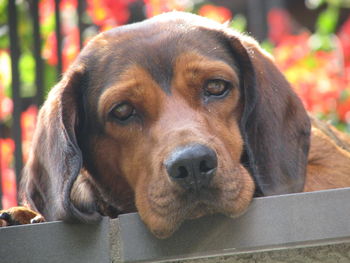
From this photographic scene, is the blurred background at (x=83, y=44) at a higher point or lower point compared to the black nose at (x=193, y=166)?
lower

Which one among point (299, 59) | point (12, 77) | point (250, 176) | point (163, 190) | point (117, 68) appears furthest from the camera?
point (299, 59)

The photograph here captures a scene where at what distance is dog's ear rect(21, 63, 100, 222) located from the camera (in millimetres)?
3367

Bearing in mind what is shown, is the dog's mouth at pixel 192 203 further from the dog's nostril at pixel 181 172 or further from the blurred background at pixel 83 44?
the blurred background at pixel 83 44

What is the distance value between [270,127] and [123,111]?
26.4 inches

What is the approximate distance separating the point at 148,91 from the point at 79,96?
47cm

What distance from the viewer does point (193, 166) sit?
121 inches

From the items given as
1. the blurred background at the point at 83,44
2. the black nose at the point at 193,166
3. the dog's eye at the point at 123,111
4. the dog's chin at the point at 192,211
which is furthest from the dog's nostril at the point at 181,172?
the blurred background at the point at 83,44

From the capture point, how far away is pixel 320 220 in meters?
2.80

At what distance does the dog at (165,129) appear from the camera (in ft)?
10.6

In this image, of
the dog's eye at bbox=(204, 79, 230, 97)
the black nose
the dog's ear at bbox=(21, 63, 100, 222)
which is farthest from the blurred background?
the black nose

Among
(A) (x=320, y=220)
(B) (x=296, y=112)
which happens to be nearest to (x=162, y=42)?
(B) (x=296, y=112)

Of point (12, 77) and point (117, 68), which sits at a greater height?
point (117, 68)

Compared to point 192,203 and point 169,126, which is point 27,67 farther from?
point 192,203

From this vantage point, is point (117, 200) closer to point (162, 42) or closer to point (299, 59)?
point (162, 42)
